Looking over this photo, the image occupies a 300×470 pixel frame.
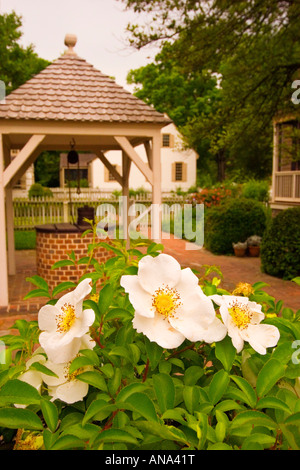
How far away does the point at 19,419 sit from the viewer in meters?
0.92

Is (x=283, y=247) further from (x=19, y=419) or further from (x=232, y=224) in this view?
(x=19, y=419)

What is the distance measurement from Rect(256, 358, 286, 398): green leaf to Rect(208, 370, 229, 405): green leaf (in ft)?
0.23

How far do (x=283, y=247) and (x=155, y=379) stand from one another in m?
9.52

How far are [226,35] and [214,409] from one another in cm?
1101

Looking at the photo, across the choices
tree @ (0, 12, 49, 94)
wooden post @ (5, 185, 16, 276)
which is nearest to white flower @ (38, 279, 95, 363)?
wooden post @ (5, 185, 16, 276)

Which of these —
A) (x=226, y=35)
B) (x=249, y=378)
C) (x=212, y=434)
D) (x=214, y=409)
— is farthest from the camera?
(x=226, y=35)

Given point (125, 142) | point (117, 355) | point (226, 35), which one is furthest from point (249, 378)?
point (226, 35)

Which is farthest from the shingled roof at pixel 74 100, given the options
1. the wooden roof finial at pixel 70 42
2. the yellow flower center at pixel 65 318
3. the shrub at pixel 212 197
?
the shrub at pixel 212 197

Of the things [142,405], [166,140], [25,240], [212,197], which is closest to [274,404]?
[142,405]

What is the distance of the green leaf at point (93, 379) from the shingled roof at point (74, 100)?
7.36m

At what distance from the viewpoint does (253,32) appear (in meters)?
11.1

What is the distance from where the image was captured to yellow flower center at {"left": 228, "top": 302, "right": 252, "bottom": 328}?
1.08 metres

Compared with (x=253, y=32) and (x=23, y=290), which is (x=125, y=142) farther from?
(x=253, y=32)

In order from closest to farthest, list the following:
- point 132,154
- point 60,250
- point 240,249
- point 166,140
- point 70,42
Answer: point 132,154
point 60,250
point 70,42
point 240,249
point 166,140
